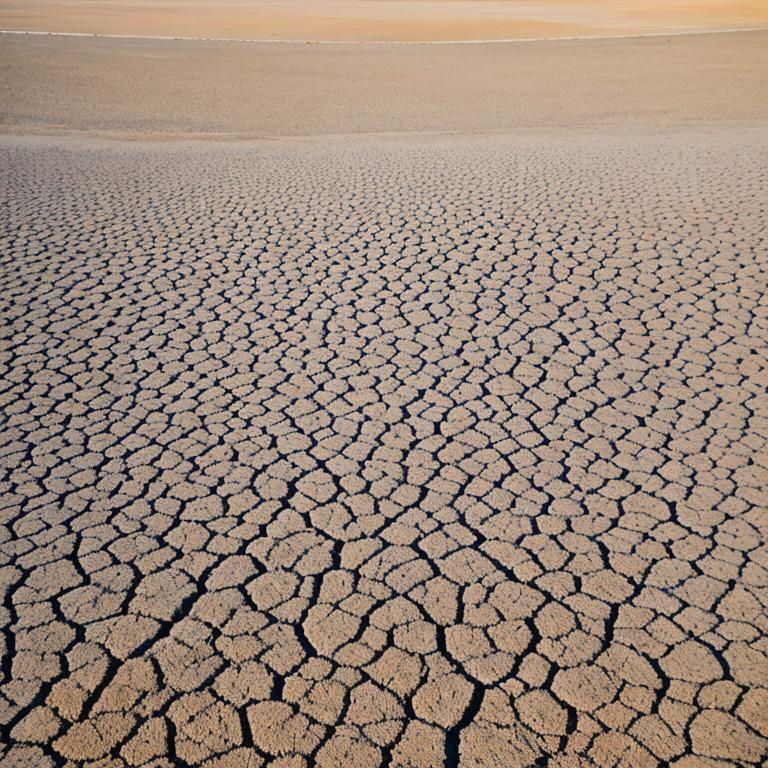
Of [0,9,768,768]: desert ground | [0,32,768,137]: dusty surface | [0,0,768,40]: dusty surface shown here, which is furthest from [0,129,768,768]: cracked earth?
[0,0,768,40]: dusty surface

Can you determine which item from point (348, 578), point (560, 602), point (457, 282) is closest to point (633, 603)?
point (560, 602)

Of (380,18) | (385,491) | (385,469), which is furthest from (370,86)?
(380,18)

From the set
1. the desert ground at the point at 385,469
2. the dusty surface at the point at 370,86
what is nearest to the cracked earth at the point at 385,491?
the desert ground at the point at 385,469

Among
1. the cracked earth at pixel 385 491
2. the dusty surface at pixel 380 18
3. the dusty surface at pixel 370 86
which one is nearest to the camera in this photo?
the cracked earth at pixel 385 491

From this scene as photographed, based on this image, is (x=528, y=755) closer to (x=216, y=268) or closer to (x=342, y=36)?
(x=216, y=268)

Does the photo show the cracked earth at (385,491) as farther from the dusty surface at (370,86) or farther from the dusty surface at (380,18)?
the dusty surface at (380,18)

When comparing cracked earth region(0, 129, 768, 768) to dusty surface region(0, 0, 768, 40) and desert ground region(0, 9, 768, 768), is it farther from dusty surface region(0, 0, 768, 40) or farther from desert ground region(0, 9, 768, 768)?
dusty surface region(0, 0, 768, 40)
